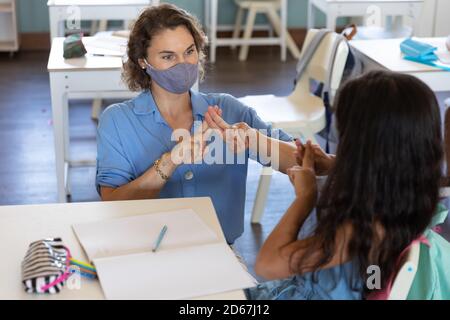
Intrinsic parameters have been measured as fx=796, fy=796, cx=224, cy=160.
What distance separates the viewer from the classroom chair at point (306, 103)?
3.43m

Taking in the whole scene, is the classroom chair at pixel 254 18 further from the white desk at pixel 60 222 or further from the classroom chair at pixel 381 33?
the white desk at pixel 60 222

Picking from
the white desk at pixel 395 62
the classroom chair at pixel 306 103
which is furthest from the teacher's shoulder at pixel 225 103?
the white desk at pixel 395 62

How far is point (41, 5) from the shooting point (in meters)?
6.32

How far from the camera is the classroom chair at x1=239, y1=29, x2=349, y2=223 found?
3.43 meters

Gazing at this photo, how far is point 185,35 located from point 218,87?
10.6ft

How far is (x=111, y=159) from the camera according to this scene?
2135mm

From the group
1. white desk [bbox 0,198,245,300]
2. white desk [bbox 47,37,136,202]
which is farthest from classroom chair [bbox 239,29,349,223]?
white desk [bbox 0,198,245,300]

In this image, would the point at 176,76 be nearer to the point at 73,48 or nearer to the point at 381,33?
the point at 73,48

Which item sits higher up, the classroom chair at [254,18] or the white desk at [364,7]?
the white desk at [364,7]

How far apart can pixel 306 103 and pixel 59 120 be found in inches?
44.4

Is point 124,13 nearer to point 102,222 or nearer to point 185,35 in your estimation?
point 185,35

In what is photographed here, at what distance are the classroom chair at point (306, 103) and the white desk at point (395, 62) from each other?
7.1 inches

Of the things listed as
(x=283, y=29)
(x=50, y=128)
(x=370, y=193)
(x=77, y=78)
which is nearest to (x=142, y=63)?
(x=370, y=193)
